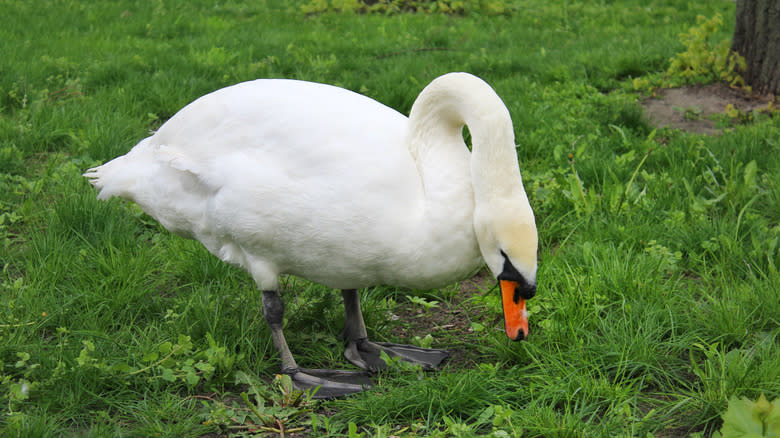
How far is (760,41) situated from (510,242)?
4.20 meters

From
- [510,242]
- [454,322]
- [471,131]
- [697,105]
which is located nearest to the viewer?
[510,242]

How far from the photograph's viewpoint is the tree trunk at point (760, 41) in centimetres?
547

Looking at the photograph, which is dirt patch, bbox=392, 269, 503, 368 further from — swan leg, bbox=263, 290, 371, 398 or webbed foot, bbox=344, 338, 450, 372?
swan leg, bbox=263, 290, 371, 398

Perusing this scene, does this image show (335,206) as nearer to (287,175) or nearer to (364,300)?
(287,175)

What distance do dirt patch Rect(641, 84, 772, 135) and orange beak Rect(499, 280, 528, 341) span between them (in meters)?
3.19

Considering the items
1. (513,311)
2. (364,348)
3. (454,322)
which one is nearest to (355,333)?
(364,348)

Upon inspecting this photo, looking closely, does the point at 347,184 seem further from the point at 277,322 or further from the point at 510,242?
the point at 277,322

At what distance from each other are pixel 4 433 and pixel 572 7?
9127 mm

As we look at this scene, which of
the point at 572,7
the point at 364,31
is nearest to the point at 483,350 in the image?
the point at 364,31

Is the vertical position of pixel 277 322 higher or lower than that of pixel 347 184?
lower

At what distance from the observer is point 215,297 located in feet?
11.1

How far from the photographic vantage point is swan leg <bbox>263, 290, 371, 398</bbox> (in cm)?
291

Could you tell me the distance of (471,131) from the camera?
2.61 meters

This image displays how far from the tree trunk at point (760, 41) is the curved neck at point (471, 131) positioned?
3867mm
